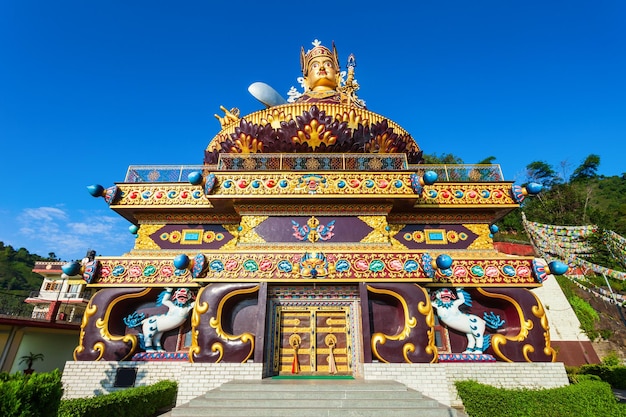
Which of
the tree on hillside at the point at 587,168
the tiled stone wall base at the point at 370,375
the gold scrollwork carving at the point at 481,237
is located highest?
the tree on hillside at the point at 587,168

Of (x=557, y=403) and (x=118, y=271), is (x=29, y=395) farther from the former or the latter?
(x=557, y=403)

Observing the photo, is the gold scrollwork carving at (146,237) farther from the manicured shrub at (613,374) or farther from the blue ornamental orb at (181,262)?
the manicured shrub at (613,374)

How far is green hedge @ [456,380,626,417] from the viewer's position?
546 cm

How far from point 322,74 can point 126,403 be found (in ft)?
50.1

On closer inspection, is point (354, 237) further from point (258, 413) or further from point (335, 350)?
point (258, 413)

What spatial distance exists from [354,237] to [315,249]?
1.36m

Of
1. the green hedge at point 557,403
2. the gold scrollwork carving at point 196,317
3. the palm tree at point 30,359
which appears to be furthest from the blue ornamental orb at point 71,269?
the green hedge at point 557,403

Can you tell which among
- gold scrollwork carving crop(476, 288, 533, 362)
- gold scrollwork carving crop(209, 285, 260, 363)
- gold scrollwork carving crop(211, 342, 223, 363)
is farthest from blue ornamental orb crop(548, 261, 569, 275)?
gold scrollwork carving crop(211, 342, 223, 363)

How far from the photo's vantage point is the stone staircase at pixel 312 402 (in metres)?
5.55

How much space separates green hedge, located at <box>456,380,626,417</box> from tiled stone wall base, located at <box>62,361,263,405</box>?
497cm

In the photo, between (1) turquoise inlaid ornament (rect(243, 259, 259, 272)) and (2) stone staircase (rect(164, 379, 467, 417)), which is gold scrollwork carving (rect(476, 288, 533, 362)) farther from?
(1) turquoise inlaid ornament (rect(243, 259, 259, 272))

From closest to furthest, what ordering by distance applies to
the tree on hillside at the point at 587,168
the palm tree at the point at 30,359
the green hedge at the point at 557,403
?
the green hedge at the point at 557,403, the palm tree at the point at 30,359, the tree on hillside at the point at 587,168

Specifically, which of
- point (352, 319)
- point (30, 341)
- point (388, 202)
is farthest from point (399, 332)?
point (30, 341)

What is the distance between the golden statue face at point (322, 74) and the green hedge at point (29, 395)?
15.2m
